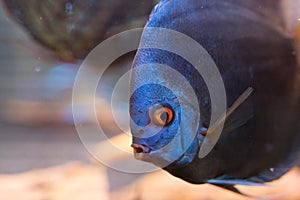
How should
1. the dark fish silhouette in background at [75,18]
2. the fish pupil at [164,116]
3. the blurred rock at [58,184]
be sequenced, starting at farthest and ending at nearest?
the dark fish silhouette in background at [75,18], the blurred rock at [58,184], the fish pupil at [164,116]

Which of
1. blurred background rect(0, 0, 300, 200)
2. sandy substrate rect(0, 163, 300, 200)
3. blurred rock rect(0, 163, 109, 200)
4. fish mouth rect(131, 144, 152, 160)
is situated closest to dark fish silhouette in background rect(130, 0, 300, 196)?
fish mouth rect(131, 144, 152, 160)

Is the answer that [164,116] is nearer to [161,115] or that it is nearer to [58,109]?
[161,115]

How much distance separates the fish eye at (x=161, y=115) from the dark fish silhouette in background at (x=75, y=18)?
1.02 meters

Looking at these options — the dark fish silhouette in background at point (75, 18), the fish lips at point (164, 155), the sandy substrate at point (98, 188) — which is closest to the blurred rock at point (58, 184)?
the sandy substrate at point (98, 188)

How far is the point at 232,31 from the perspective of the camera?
114 cm

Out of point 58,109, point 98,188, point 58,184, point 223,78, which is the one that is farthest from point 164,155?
point 58,109

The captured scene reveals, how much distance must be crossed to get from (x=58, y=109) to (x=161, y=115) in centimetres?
187

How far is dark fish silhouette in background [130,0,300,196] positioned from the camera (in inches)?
44.1

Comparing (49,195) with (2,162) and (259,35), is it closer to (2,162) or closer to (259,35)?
(2,162)

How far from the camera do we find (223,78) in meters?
1.14

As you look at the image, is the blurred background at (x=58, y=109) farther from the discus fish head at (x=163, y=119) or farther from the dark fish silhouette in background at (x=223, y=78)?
the discus fish head at (x=163, y=119)

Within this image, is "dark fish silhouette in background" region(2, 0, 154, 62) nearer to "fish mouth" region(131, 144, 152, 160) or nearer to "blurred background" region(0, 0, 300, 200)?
"blurred background" region(0, 0, 300, 200)

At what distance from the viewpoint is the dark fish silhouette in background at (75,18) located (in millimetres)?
2143

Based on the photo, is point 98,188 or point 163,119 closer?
point 163,119
